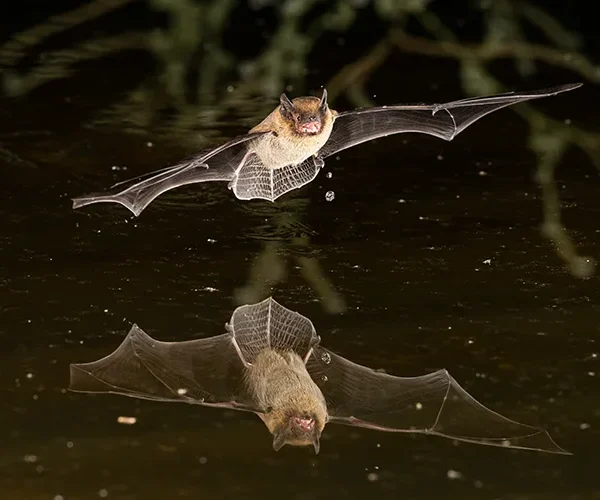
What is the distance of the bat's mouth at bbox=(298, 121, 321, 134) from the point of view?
329 centimetres

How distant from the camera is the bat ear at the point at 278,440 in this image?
7.61ft

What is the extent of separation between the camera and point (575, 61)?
487 cm

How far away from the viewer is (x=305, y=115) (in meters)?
3.30

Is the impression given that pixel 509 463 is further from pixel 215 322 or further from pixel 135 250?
pixel 135 250

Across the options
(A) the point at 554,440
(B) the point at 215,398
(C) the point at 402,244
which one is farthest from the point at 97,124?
(A) the point at 554,440

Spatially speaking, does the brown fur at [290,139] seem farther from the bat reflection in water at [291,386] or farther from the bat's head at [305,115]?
the bat reflection in water at [291,386]

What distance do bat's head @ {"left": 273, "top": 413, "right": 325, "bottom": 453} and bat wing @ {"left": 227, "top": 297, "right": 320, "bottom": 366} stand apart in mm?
298

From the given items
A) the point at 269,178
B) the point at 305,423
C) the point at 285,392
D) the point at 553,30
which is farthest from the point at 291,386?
the point at 553,30

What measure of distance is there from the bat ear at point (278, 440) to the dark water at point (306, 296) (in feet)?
0.04

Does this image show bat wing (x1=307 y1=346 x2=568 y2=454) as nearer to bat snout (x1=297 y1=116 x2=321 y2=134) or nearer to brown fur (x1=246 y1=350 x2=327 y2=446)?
brown fur (x1=246 y1=350 x2=327 y2=446)

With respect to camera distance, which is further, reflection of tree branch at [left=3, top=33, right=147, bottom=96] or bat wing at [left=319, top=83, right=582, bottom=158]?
reflection of tree branch at [left=3, top=33, right=147, bottom=96]

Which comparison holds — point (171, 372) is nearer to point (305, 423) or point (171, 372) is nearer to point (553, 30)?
point (305, 423)

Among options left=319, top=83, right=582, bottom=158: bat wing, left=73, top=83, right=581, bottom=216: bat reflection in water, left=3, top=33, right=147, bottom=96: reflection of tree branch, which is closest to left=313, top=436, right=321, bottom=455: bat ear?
left=73, top=83, right=581, bottom=216: bat reflection in water

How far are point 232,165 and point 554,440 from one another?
4.44 ft
